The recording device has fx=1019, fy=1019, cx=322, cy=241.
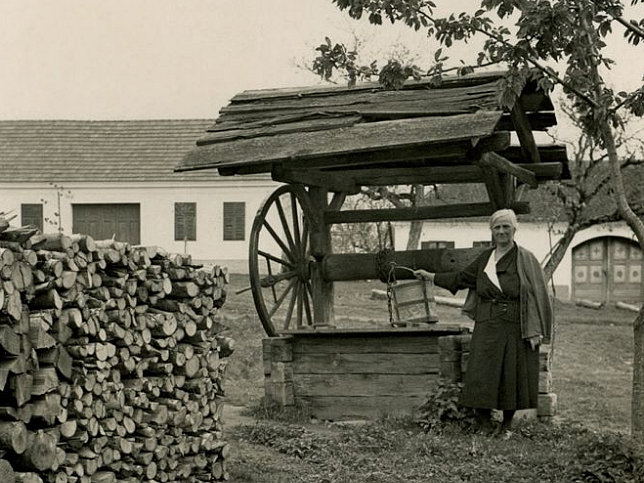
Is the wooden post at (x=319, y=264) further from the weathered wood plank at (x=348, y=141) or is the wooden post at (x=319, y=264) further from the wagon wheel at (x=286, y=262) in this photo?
the weathered wood plank at (x=348, y=141)

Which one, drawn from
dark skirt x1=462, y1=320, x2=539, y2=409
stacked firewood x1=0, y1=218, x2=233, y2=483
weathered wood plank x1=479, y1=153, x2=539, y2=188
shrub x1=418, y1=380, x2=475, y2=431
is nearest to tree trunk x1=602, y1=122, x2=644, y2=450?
dark skirt x1=462, y1=320, x2=539, y2=409

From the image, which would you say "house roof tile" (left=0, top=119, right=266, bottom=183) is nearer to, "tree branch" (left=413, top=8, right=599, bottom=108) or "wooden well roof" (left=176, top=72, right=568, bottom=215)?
"wooden well roof" (left=176, top=72, right=568, bottom=215)

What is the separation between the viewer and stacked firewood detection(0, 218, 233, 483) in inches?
197

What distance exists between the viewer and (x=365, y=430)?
344 inches

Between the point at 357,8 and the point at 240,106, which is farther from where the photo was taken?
the point at 240,106

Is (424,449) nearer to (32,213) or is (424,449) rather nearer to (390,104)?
(390,104)

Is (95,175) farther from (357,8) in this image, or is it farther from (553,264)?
(357,8)

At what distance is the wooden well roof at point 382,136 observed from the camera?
362 inches

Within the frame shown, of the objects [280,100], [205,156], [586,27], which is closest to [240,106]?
[280,100]

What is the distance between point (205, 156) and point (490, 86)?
2.84 m

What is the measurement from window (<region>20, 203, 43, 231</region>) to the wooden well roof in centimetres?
2060

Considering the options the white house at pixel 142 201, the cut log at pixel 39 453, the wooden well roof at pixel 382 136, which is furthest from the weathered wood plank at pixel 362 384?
the white house at pixel 142 201

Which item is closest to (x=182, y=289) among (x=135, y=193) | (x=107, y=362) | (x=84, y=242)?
(x=107, y=362)

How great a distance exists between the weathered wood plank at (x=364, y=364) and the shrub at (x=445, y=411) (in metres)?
0.51
